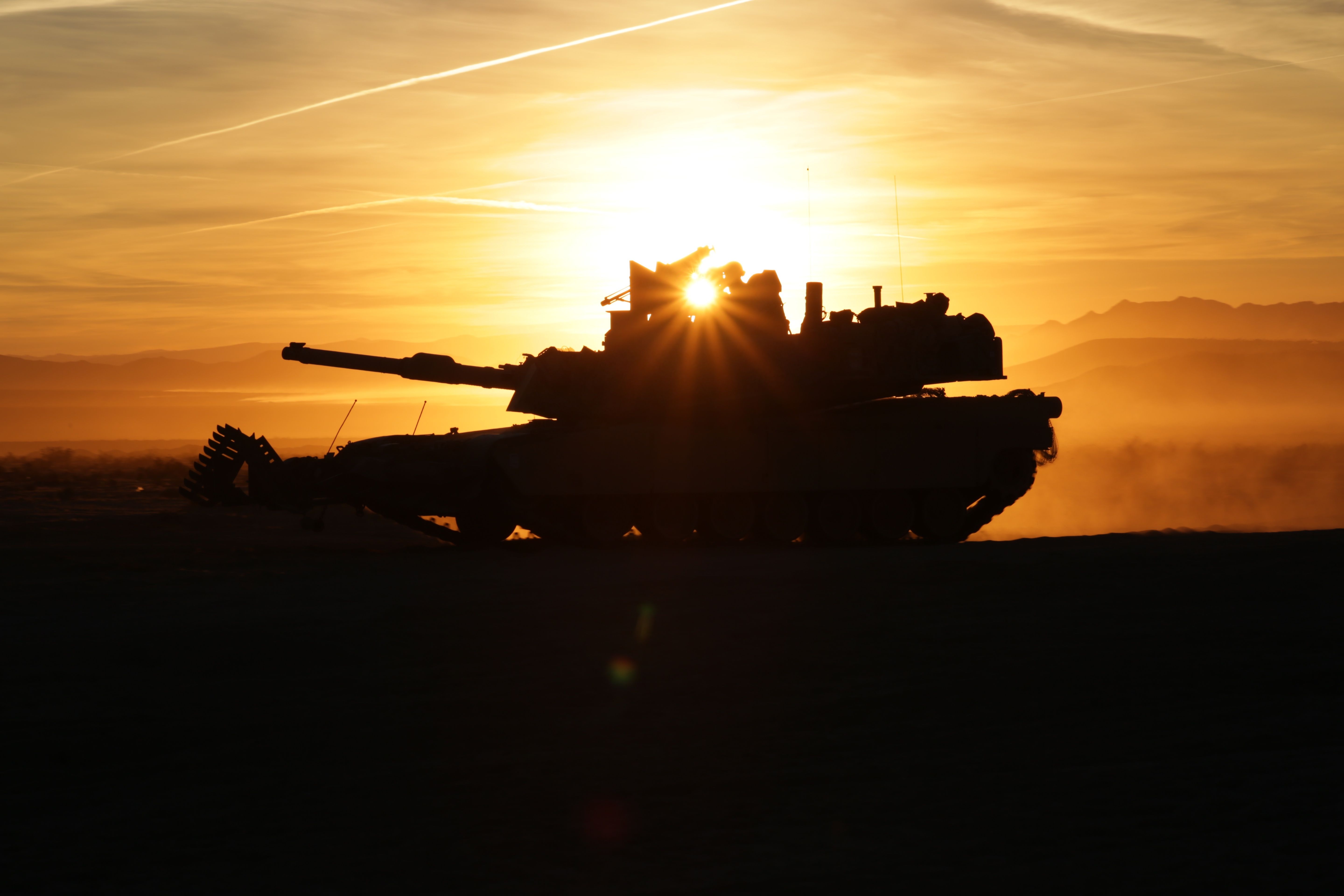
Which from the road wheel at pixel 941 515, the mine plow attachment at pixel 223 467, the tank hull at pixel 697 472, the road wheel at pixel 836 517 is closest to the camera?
the tank hull at pixel 697 472

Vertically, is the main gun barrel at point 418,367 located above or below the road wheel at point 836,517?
above

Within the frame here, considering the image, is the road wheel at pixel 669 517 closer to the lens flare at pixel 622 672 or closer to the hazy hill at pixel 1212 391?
the lens flare at pixel 622 672

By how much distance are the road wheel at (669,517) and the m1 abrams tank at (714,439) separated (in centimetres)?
3

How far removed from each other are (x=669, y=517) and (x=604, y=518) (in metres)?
1.10

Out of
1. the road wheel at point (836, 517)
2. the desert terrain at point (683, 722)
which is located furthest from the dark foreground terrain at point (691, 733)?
the road wheel at point (836, 517)

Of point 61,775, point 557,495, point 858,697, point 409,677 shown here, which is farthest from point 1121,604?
point 557,495

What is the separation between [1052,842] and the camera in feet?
18.2

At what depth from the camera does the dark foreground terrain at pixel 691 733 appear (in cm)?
546

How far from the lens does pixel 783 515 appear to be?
21.8 metres

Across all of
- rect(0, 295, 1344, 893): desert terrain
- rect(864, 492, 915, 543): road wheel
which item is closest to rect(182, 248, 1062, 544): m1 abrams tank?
rect(864, 492, 915, 543): road wheel

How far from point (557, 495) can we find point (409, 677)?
1099 centimetres

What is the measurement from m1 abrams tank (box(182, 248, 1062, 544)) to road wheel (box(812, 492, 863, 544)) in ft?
0.10

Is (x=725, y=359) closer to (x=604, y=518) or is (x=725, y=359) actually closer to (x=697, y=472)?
(x=697, y=472)

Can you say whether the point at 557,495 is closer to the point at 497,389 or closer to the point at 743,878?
the point at 497,389
